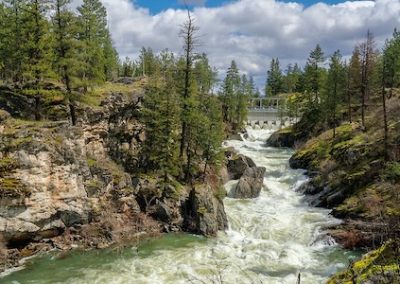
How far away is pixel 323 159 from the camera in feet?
162

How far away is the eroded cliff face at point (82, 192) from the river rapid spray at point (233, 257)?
1.96 m

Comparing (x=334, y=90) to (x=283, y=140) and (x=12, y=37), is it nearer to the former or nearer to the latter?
(x=283, y=140)

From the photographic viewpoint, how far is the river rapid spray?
24375 millimetres

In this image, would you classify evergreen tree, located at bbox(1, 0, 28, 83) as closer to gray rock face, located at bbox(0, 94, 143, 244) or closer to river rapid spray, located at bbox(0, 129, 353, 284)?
gray rock face, located at bbox(0, 94, 143, 244)

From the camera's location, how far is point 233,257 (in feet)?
91.9

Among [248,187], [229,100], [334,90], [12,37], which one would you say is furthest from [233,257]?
[229,100]

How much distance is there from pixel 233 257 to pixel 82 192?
38.9 ft

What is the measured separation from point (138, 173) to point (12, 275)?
1520cm

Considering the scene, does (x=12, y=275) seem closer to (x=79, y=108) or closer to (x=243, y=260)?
(x=243, y=260)

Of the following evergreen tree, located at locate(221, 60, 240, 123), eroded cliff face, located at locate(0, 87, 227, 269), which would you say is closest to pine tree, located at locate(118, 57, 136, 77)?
evergreen tree, located at locate(221, 60, 240, 123)

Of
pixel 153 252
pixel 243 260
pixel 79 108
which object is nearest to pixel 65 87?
pixel 79 108

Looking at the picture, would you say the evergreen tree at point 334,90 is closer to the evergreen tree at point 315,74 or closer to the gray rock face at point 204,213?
the evergreen tree at point 315,74

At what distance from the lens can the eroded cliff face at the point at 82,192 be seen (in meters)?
28.0

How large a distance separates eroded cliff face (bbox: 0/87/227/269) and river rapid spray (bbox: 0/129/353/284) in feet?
6.44
